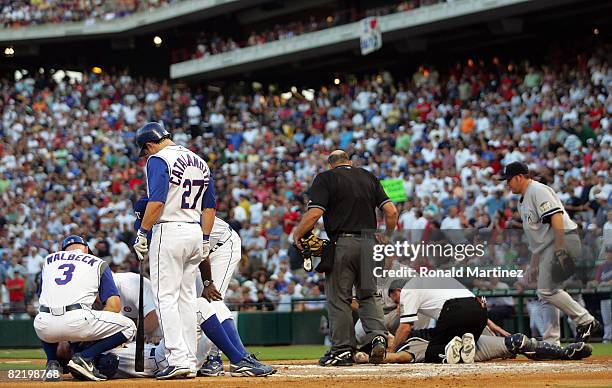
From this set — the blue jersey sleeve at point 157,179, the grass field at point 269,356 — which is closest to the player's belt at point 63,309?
the blue jersey sleeve at point 157,179

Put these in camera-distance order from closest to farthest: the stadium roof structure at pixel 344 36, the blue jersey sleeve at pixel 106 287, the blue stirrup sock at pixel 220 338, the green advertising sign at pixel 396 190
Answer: the blue stirrup sock at pixel 220 338, the blue jersey sleeve at pixel 106 287, the green advertising sign at pixel 396 190, the stadium roof structure at pixel 344 36

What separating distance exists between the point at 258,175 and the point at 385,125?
3238 mm

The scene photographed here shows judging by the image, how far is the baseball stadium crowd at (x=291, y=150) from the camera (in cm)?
Answer: 2014

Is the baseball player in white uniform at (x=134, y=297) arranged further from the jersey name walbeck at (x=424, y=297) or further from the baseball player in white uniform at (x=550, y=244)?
the baseball player in white uniform at (x=550, y=244)

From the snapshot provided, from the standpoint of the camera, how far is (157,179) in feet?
29.9

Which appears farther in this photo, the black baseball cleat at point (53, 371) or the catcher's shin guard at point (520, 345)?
the catcher's shin guard at point (520, 345)

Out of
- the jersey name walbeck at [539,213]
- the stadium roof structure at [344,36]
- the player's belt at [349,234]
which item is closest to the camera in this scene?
the player's belt at [349,234]

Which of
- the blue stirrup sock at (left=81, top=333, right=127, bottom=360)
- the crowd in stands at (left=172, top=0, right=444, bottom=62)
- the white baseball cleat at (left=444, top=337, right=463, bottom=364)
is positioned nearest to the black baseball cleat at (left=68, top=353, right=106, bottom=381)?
the blue stirrup sock at (left=81, top=333, right=127, bottom=360)

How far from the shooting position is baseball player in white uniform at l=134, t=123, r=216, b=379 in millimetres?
9094

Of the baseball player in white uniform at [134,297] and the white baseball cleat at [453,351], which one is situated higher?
the baseball player in white uniform at [134,297]

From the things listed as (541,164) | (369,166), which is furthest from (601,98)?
(369,166)

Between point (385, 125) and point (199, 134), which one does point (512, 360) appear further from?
point (199, 134)

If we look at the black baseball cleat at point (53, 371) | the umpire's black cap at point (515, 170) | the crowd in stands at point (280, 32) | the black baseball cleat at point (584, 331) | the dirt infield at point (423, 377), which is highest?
the crowd in stands at point (280, 32)

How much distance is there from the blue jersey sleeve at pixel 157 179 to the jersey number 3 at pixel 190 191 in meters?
0.18
